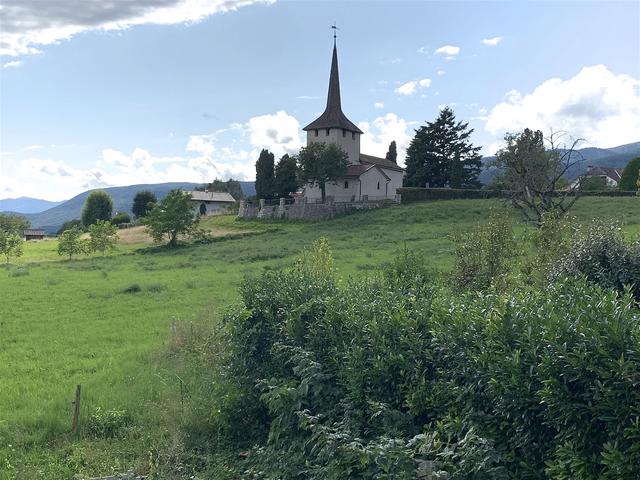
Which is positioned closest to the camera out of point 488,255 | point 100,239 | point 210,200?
point 488,255

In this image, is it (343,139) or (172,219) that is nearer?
(172,219)

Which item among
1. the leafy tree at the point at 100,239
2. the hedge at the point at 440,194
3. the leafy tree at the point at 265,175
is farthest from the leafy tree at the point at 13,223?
the hedge at the point at 440,194

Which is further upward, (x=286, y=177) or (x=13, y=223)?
(x=286, y=177)

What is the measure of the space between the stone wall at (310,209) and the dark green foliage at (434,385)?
4978 cm

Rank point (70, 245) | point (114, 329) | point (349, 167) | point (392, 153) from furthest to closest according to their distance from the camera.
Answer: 1. point (392, 153)
2. point (349, 167)
3. point (70, 245)
4. point (114, 329)

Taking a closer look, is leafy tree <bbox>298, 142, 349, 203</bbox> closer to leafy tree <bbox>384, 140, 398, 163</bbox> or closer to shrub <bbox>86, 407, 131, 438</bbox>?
leafy tree <bbox>384, 140, 398, 163</bbox>

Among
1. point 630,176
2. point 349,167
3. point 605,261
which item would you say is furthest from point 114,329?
point 630,176

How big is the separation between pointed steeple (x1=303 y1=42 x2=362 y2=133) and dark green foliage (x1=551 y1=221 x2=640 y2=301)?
61203mm

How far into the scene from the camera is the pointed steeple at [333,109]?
6862 centimetres

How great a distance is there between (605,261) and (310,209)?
50756mm

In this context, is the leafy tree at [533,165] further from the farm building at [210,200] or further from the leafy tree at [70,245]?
the farm building at [210,200]

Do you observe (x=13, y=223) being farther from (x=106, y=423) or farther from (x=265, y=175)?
(x=106, y=423)

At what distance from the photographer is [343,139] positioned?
225ft

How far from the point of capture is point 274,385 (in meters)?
6.40
